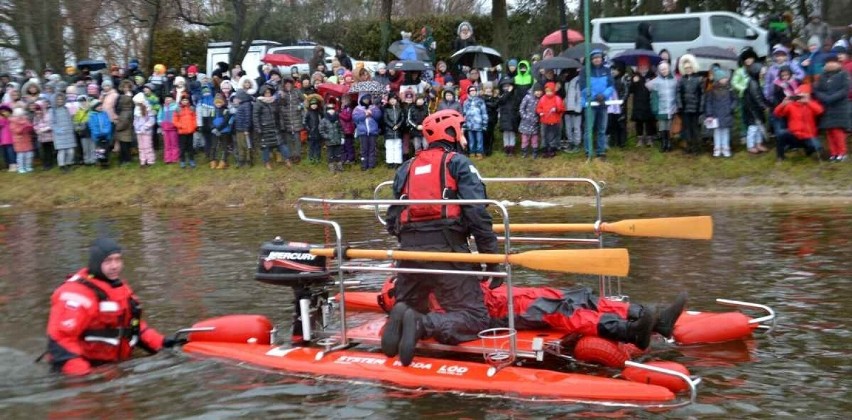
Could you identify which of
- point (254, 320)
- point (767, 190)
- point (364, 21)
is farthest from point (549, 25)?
point (254, 320)

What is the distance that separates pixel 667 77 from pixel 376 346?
503 inches

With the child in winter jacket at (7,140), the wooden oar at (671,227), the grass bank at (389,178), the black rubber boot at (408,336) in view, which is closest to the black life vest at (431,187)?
the black rubber boot at (408,336)

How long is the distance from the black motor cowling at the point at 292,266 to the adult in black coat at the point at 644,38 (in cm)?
1543

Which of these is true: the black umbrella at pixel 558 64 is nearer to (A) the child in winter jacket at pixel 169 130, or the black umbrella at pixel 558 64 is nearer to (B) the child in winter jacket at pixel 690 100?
(B) the child in winter jacket at pixel 690 100

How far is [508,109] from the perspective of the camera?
67.3 ft

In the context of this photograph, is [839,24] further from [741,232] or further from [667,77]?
[741,232]

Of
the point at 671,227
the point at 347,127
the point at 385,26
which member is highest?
the point at 385,26

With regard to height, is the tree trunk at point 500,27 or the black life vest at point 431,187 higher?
the tree trunk at point 500,27

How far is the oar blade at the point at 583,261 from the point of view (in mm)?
6770

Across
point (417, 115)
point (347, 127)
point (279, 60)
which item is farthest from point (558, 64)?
point (279, 60)

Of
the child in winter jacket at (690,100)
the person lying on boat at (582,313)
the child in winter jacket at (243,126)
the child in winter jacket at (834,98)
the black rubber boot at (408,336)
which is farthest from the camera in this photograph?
the child in winter jacket at (243,126)

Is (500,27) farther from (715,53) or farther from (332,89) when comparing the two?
(715,53)

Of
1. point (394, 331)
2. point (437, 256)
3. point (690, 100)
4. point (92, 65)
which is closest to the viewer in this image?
point (437, 256)

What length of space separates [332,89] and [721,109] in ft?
27.2
